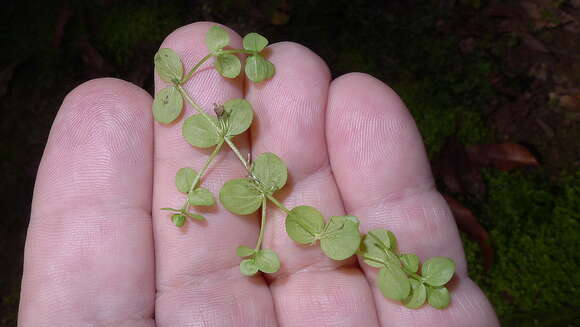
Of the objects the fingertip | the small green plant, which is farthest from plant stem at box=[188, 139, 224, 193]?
the fingertip

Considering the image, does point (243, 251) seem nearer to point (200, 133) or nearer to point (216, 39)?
point (200, 133)

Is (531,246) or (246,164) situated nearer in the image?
(246,164)

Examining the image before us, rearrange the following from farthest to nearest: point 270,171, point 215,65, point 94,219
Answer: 1. point 215,65
2. point 270,171
3. point 94,219

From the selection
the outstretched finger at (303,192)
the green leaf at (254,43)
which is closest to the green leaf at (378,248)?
the outstretched finger at (303,192)

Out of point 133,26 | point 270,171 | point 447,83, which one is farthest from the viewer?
point 133,26

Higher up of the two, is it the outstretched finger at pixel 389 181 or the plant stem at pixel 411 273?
the outstretched finger at pixel 389 181

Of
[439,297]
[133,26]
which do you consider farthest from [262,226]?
[133,26]

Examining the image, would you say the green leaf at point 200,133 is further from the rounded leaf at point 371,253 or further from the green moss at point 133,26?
the green moss at point 133,26
